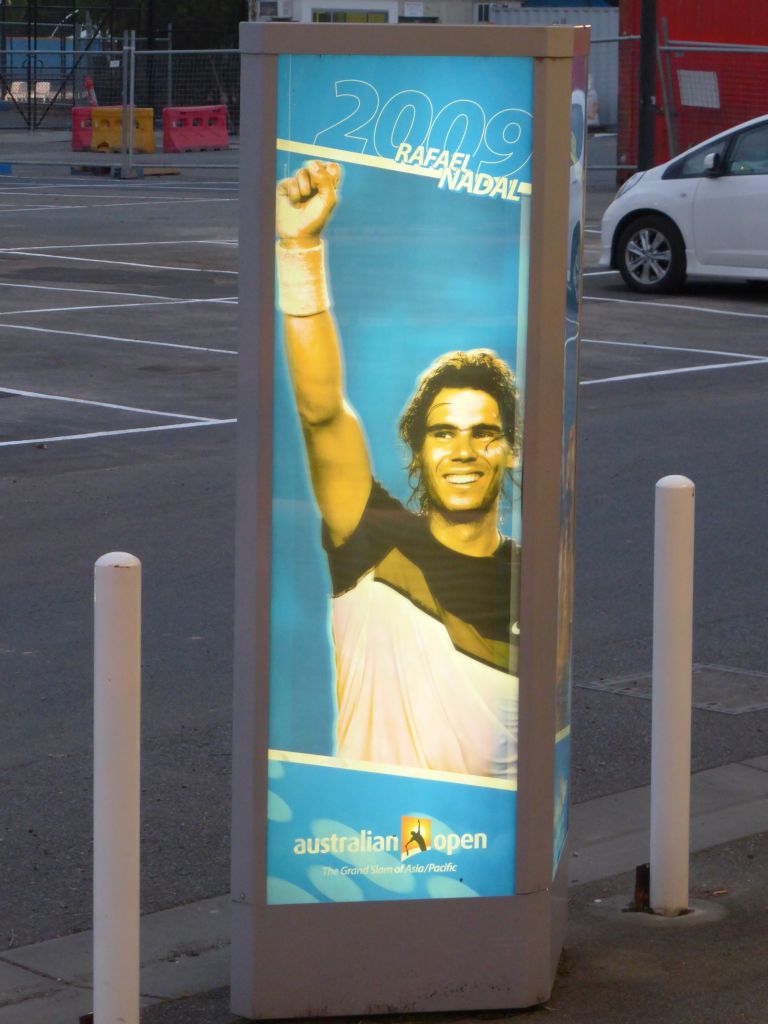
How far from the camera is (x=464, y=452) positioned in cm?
380

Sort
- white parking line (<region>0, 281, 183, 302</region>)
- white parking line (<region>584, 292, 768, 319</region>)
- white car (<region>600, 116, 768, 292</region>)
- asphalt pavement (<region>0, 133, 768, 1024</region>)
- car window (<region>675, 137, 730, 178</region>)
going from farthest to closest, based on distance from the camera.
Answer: white parking line (<region>0, 281, 183, 302</region>)
car window (<region>675, 137, 730, 178</region>)
white car (<region>600, 116, 768, 292</region>)
white parking line (<region>584, 292, 768, 319</region>)
asphalt pavement (<region>0, 133, 768, 1024</region>)

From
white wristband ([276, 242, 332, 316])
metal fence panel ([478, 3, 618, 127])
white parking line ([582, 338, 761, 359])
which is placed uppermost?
metal fence panel ([478, 3, 618, 127])

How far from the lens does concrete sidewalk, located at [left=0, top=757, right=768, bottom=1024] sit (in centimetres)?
404

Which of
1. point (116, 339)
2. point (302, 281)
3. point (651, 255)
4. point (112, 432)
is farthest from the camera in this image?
point (651, 255)

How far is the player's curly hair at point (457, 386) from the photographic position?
375 cm

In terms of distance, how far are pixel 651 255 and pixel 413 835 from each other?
50.6 feet

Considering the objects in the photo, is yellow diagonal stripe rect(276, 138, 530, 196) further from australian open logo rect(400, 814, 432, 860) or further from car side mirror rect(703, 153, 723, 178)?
car side mirror rect(703, 153, 723, 178)

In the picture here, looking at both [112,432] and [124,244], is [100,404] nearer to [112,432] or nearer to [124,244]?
[112,432]

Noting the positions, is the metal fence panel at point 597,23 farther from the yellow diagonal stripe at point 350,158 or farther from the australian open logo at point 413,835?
the australian open logo at point 413,835

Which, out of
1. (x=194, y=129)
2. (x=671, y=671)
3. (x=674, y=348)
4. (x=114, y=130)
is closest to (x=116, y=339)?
(x=674, y=348)

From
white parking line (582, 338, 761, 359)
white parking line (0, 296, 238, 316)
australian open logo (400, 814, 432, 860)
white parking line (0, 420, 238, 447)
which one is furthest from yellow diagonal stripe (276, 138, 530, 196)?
white parking line (0, 296, 238, 316)

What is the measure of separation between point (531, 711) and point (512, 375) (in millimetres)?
707

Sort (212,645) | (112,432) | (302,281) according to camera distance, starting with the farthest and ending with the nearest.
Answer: (112,432) → (212,645) → (302,281)

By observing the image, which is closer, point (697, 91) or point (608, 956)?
point (608, 956)
